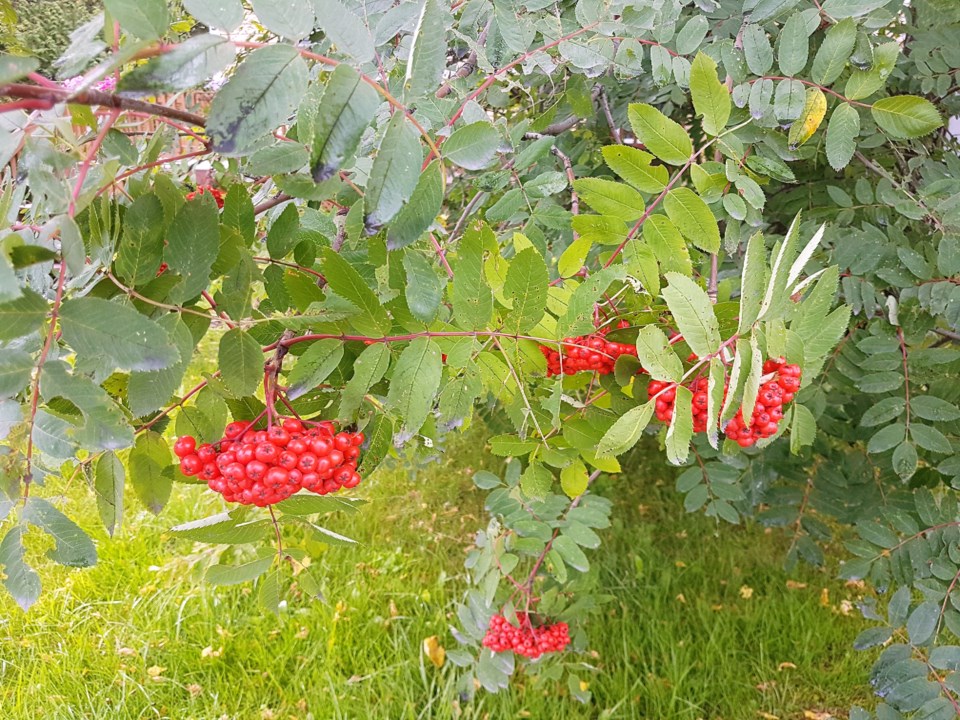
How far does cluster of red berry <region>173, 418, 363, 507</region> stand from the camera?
2.43ft

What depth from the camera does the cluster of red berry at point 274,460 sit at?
0.74m

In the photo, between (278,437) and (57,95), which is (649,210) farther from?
(57,95)

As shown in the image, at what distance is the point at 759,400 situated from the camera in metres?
0.83

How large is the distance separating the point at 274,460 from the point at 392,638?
1.93m

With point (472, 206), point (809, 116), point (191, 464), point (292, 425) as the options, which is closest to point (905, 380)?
point (809, 116)

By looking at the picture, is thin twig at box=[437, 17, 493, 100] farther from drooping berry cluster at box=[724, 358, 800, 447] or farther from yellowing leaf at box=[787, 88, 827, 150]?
drooping berry cluster at box=[724, 358, 800, 447]

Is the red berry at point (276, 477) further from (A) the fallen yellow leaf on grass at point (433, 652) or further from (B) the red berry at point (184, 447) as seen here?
(A) the fallen yellow leaf on grass at point (433, 652)

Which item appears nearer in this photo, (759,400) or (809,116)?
(759,400)

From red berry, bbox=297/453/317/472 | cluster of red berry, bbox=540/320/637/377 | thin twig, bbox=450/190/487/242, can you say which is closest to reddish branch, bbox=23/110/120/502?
red berry, bbox=297/453/317/472

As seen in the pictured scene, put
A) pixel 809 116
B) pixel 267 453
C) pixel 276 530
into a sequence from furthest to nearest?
pixel 809 116, pixel 276 530, pixel 267 453

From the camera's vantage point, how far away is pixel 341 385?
0.88 metres

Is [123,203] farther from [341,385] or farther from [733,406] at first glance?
[733,406]

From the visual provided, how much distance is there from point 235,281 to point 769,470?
1.76 m

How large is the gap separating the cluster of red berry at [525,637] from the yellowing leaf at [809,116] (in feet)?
4.22
